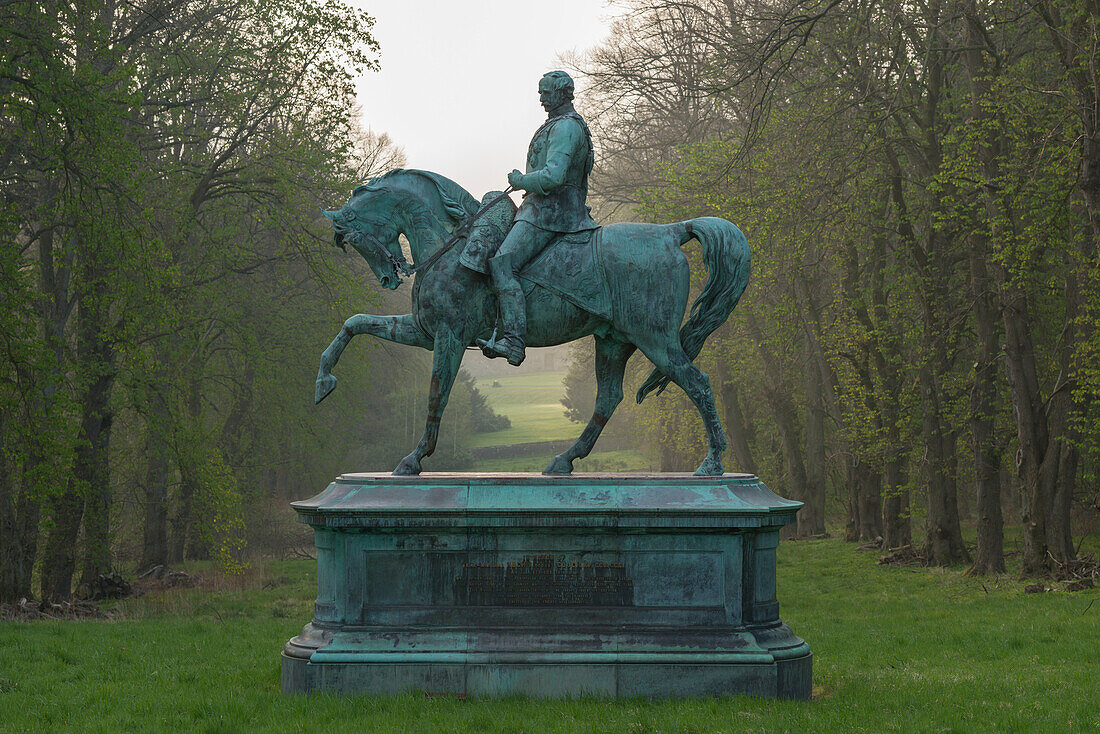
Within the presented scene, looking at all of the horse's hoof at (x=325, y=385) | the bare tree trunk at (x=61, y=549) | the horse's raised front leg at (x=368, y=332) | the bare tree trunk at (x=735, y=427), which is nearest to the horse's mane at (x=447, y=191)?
the horse's raised front leg at (x=368, y=332)

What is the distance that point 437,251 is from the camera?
27.9ft

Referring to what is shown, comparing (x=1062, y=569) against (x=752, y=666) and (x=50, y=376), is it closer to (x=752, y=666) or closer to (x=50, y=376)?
(x=752, y=666)

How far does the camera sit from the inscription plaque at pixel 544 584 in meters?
7.65

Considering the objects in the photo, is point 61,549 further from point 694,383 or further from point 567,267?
point 694,383

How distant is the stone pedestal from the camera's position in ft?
24.4

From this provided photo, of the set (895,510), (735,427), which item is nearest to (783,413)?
(735,427)

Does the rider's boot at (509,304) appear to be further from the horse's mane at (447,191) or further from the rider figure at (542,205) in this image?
the horse's mane at (447,191)

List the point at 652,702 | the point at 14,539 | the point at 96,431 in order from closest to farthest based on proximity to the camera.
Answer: the point at 652,702 < the point at 14,539 < the point at 96,431

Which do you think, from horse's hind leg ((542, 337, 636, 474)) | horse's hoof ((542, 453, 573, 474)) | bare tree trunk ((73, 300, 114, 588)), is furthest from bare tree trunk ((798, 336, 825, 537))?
horse's hoof ((542, 453, 573, 474))

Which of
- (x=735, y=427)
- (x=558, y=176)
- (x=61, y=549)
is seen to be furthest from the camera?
(x=735, y=427)

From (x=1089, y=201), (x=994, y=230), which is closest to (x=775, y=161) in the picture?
(x=994, y=230)

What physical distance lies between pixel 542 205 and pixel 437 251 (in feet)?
3.11

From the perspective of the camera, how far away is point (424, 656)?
742 cm

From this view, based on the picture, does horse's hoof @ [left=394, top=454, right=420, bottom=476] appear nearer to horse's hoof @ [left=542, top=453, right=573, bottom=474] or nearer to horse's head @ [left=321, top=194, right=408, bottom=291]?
horse's hoof @ [left=542, top=453, right=573, bottom=474]
